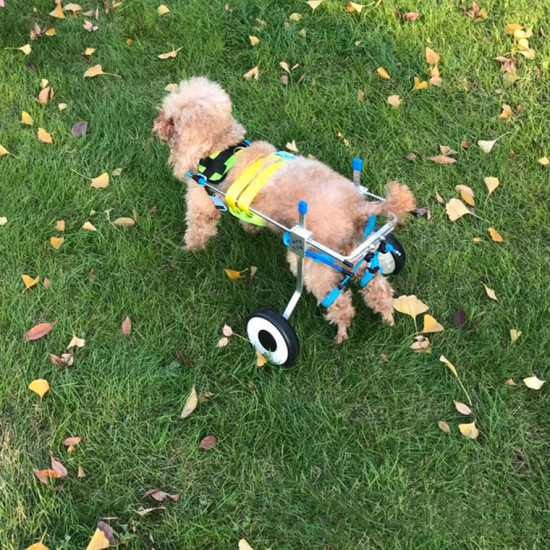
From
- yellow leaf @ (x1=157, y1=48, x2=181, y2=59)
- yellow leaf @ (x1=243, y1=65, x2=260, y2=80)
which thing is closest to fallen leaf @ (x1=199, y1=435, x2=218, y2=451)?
yellow leaf @ (x1=243, y1=65, x2=260, y2=80)

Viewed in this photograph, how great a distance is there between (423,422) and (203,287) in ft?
5.28

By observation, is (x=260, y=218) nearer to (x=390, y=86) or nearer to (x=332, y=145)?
(x=332, y=145)

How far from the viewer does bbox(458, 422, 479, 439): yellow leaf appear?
2.76 m

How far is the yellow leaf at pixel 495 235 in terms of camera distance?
3562 mm

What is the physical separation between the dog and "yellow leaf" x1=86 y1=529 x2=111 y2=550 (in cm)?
162

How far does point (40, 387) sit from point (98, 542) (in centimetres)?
95

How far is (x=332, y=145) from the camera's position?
13.6 ft

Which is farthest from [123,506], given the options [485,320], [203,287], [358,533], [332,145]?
[332,145]

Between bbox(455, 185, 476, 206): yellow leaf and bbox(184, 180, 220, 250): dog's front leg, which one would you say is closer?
bbox(184, 180, 220, 250): dog's front leg

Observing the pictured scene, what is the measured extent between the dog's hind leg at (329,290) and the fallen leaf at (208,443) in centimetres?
93

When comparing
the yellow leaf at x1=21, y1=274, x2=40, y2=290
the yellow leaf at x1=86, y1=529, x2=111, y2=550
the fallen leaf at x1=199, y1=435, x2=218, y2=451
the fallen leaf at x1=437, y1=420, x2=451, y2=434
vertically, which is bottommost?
the yellow leaf at x1=86, y1=529, x2=111, y2=550

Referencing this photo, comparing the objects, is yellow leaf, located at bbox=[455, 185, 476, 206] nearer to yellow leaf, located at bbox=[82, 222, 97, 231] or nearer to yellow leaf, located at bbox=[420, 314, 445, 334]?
yellow leaf, located at bbox=[420, 314, 445, 334]

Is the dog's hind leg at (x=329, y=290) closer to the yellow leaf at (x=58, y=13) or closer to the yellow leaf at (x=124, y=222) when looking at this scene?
the yellow leaf at (x=124, y=222)

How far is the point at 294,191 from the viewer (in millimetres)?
2816
